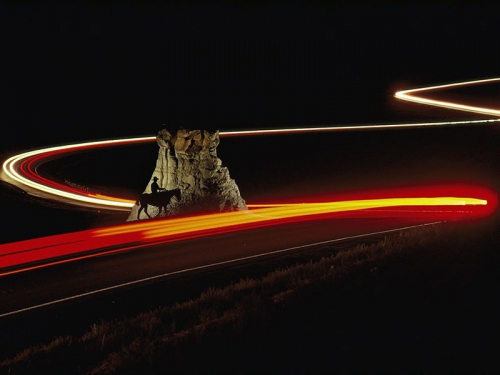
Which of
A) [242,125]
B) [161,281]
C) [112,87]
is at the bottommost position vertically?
[161,281]

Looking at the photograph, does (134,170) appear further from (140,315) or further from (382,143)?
(140,315)

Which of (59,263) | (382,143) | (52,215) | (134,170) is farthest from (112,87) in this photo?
(59,263)

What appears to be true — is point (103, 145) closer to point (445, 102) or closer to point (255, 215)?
point (255, 215)

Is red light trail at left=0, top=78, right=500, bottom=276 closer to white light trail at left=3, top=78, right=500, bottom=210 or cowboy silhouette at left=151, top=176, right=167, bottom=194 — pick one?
white light trail at left=3, top=78, right=500, bottom=210

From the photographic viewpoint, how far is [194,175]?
21875 mm

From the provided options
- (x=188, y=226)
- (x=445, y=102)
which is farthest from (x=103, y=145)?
(x=445, y=102)

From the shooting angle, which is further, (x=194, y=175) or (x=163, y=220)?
(x=194, y=175)

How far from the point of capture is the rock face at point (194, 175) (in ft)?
71.2

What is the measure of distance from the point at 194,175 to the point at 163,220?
12.2 ft

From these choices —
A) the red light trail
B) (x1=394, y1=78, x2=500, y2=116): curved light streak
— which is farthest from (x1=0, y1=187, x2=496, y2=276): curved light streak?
(x1=394, y1=78, x2=500, y2=116): curved light streak

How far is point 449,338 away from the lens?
26.1ft

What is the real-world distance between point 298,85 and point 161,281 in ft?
151

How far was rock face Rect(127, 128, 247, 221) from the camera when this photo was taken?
854 inches

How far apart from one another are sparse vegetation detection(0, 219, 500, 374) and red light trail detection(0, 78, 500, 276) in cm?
463
